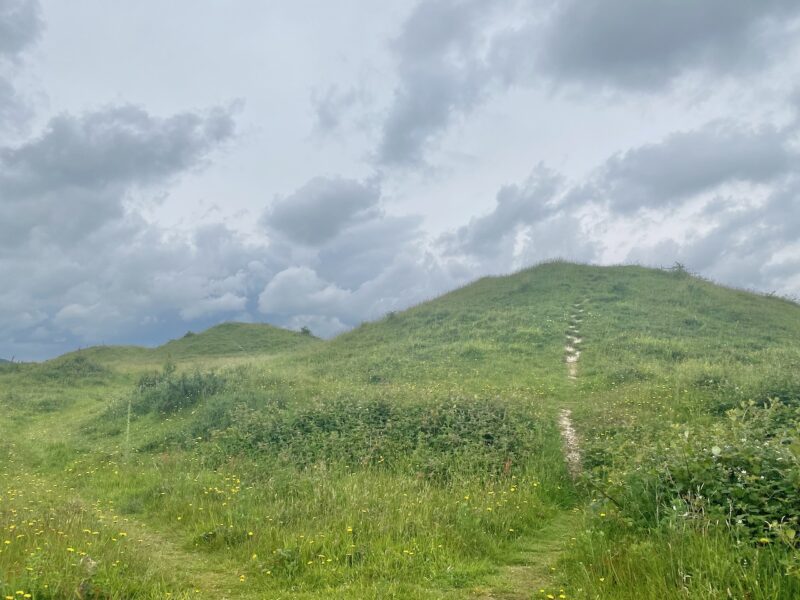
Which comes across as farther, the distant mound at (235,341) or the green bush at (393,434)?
the distant mound at (235,341)

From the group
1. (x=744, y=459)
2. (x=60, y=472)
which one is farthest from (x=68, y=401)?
(x=744, y=459)

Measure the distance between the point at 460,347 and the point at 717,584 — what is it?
23.6m

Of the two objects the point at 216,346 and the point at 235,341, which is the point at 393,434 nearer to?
the point at 216,346

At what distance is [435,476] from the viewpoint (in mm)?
12320

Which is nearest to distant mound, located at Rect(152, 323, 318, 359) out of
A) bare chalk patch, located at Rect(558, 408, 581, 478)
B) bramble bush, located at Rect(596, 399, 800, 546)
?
bare chalk patch, located at Rect(558, 408, 581, 478)

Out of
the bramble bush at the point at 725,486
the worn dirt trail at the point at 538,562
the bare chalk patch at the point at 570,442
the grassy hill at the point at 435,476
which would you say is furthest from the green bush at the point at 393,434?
the bramble bush at the point at 725,486

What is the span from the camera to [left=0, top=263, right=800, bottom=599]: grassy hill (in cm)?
682

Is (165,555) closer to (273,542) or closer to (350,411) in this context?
(273,542)

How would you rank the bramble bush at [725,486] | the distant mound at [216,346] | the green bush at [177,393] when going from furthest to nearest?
the distant mound at [216,346] < the green bush at [177,393] < the bramble bush at [725,486]

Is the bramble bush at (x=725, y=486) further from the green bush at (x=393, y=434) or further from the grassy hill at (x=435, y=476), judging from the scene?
the green bush at (x=393, y=434)

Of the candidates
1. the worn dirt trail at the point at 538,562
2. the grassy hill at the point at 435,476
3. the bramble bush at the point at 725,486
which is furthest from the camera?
the worn dirt trail at the point at 538,562

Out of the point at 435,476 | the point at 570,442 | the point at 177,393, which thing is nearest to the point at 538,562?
the point at 435,476

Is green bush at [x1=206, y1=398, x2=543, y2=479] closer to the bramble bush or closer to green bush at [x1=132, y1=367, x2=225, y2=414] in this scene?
the bramble bush

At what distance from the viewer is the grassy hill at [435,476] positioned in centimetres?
682
